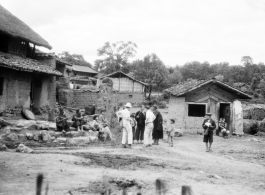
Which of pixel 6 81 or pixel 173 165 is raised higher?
pixel 6 81

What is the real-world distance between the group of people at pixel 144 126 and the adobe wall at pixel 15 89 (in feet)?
18.7

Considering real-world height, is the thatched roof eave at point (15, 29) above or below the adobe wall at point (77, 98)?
above

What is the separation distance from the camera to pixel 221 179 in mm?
6980

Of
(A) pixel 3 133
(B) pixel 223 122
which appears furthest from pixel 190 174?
(B) pixel 223 122

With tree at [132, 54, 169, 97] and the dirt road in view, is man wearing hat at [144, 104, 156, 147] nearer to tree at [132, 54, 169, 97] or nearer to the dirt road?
the dirt road

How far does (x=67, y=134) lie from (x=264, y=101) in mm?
31390

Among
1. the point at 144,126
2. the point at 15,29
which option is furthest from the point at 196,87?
the point at 15,29

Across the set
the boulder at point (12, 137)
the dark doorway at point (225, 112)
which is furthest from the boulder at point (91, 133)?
the dark doorway at point (225, 112)

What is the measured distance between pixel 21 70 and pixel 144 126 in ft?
21.3

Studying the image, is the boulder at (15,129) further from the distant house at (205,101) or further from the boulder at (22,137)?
the distant house at (205,101)

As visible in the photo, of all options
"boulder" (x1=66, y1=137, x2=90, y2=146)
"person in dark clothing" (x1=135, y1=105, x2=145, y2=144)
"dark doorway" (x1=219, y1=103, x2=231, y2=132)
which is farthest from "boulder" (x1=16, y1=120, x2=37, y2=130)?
"dark doorway" (x1=219, y1=103, x2=231, y2=132)

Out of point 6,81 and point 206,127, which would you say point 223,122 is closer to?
point 206,127

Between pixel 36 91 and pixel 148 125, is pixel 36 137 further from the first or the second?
pixel 36 91

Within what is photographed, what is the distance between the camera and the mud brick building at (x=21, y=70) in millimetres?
14250
